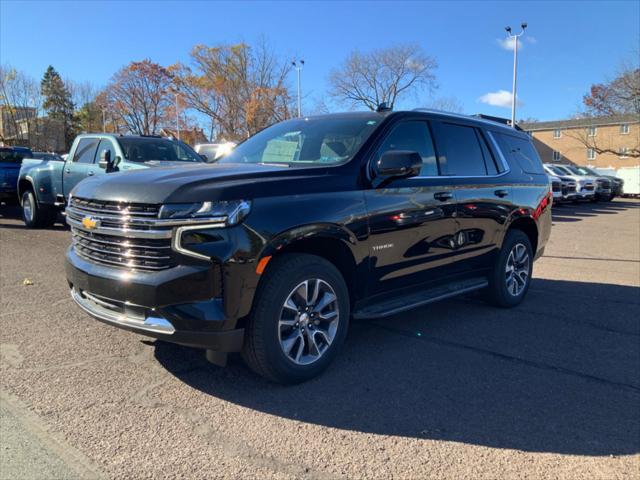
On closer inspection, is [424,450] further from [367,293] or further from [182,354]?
[182,354]

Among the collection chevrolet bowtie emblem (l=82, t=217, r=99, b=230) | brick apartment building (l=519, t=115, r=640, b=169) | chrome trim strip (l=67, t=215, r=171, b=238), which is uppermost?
brick apartment building (l=519, t=115, r=640, b=169)

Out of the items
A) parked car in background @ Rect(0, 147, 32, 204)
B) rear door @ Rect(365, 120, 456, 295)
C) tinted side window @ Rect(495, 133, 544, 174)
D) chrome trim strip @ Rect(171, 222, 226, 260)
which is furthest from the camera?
parked car in background @ Rect(0, 147, 32, 204)

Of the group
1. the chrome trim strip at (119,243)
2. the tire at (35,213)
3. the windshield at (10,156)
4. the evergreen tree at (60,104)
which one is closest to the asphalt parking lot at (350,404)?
the chrome trim strip at (119,243)

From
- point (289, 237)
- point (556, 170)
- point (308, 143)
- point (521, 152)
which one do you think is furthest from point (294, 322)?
point (556, 170)

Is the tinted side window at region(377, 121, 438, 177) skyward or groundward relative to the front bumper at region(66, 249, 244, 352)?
skyward

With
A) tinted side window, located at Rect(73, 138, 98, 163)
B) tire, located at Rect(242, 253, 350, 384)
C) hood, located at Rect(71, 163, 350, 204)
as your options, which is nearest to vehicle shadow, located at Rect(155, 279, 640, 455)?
tire, located at Rect(242, 253, 350, 384)

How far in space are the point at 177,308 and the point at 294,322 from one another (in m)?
0.82

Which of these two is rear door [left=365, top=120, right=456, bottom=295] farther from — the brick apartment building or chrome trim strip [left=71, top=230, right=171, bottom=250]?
the brick apartment building

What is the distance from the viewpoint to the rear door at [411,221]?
4.05 meters

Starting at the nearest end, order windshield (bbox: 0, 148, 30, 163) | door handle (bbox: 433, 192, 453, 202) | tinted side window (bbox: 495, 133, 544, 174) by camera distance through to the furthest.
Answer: door handle (bbox: 433, 192, 453, 202)
tinted side window (bbox: 495, 133, 544, 174)
windshield (bbox: 0, 148, 30, 163)

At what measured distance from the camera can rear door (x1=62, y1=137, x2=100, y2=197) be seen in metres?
10.3

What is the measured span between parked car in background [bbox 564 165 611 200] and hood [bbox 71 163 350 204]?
84.6 ft

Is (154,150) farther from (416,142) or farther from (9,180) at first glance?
(416,142)

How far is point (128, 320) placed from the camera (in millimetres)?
3279
